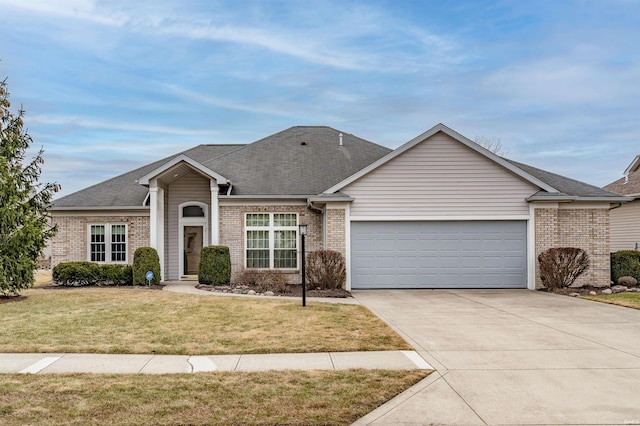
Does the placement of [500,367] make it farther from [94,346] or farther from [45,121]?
[45,121]

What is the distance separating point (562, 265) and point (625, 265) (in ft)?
12.2

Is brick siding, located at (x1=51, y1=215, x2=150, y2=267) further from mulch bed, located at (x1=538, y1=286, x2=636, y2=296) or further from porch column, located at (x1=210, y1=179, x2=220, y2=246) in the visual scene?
mulch bed, located at (x1=538, y1=286, x2=636, y2=296)

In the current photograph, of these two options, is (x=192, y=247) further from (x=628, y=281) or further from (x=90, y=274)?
(x=628, y=281)

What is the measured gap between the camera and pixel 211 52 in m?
18.7

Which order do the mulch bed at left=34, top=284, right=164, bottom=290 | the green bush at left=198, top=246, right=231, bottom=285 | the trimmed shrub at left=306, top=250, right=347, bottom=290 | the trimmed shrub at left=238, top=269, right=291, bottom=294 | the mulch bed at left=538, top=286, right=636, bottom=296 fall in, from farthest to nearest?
1. the green bush at left=198, top=246, right=231, bottom=285
2. the mulch bed at left=34, top=284, right=164, bottom=290
3. the trimmed shrub at left=238, top=269, right=291, bottom=294
4. the trimmed shrub at left=306, top=250, right=347, bottom=290
5. the mulch bed at left=538, top=286, right=636, bottom=296

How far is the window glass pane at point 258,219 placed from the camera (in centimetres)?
1966

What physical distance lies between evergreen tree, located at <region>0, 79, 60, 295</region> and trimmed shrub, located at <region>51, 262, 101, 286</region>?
304 centimetres

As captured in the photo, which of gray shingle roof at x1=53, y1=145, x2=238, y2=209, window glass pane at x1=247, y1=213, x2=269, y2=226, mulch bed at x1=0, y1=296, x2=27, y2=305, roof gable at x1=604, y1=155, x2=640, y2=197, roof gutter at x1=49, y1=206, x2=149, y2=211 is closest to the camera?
mulch bed at x1=0, y1=296, x2=27, y2=305

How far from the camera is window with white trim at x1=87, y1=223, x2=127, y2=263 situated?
20.7 m

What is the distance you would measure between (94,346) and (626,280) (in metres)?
17.6

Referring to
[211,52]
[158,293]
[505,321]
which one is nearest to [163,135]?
[211,52]

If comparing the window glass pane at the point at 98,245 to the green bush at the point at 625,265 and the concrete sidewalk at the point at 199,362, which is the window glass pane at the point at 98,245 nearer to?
the concrete sidewalk at the point at 199,362

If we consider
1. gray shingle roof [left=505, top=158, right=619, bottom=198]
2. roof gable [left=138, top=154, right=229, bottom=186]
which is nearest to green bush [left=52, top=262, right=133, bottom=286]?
roof gable [left=138, top=154, right=229, bottom=186]

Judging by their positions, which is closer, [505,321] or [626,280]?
[505,321]
